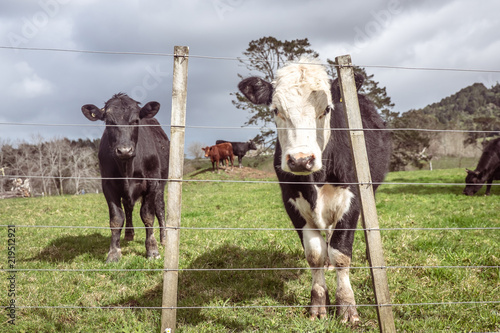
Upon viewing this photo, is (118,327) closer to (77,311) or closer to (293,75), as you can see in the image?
(77,311)

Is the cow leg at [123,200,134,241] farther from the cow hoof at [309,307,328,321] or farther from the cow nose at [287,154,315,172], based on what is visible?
the cow nose at [287,154,315,172]

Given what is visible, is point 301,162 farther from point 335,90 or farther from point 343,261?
point 343,261

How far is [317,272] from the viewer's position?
11.1 feet

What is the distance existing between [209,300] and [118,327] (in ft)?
2.93

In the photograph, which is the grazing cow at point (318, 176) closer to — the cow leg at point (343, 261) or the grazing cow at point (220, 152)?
the cow leg at point (343, 261)

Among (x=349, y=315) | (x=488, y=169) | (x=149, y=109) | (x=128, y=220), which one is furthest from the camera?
(x=488, y=169)

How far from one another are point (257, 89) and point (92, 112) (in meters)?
3.00

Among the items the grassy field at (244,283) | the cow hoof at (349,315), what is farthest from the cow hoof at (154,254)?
the cow hoof at (349,315)

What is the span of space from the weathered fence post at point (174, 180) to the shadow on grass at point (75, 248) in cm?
308

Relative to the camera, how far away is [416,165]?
133ft

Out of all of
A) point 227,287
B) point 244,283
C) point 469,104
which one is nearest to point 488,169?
point 244,283

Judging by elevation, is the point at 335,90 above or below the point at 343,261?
above

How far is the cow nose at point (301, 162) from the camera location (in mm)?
2664

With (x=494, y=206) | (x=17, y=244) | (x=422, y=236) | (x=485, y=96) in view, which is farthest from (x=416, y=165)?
(x=485, y=96)
